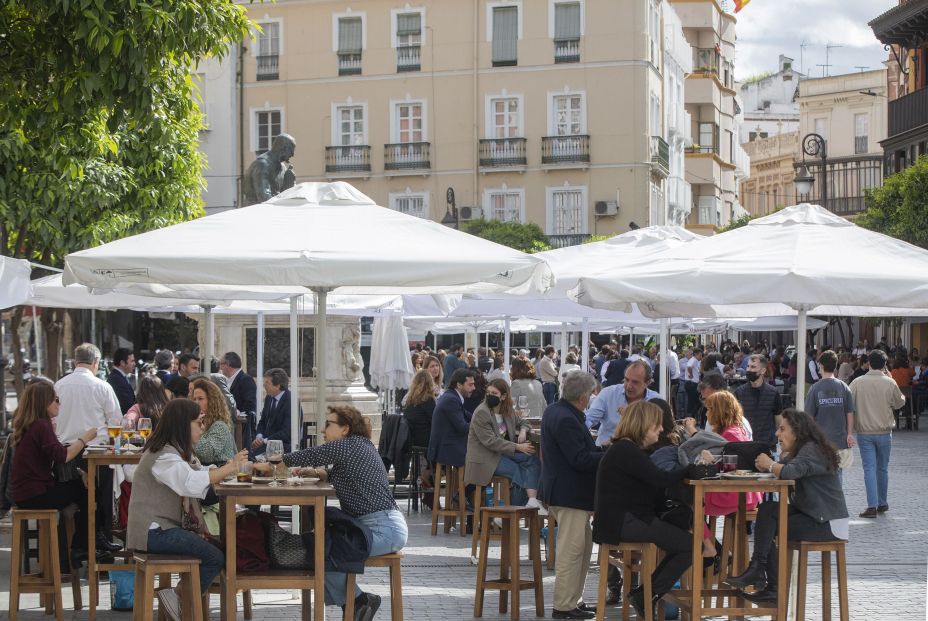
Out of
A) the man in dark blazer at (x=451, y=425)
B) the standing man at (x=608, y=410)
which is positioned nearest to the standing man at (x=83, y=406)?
the man in dark blazer at (x=451, y=425)

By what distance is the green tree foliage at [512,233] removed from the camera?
49.4 meters

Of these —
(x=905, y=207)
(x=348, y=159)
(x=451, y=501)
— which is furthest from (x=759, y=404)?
(x=348, y=159)

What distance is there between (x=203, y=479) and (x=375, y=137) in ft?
152

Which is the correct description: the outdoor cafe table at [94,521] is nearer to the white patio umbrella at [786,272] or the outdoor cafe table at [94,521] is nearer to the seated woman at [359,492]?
the seated woman at [359,492]

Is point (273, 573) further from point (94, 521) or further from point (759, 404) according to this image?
point (759, 404)

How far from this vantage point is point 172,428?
866 cm

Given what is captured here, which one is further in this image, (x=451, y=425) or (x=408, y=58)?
(x=408, y=58)

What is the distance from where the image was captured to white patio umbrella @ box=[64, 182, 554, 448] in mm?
9133

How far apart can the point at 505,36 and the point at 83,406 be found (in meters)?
42.3

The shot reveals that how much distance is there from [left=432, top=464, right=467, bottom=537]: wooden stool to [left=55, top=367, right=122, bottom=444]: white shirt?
3477 millimetres

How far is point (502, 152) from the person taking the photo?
53188mm

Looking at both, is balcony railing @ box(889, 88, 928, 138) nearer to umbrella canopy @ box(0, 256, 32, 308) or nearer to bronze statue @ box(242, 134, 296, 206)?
bronze statue @ box(242, 134, 296, 206)

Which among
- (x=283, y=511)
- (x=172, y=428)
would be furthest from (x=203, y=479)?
(x=283, y=511)

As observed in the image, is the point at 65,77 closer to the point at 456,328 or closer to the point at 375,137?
the point at 456,328
